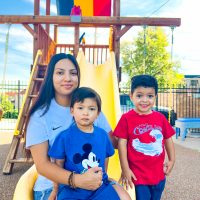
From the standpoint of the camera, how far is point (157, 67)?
2891 cm

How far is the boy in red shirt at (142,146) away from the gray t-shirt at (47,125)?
50 centimetres

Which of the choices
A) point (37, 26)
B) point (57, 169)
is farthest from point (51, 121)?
point (37, 26)

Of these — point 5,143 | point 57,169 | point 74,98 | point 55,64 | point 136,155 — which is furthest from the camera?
point 5,143

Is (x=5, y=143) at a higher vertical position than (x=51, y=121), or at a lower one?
lower

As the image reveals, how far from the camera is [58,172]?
1.71 m

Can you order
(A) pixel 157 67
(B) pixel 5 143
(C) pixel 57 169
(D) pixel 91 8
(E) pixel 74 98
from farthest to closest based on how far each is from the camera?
(A) pixel 157 67 → (B) pixel 5 143 → (D) pixel 91 8 → (E) pixel 74 98 → (C) pixel 57 169

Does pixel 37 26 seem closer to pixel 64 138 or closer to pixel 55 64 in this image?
pixel 55 64

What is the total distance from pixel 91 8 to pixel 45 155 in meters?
7.46

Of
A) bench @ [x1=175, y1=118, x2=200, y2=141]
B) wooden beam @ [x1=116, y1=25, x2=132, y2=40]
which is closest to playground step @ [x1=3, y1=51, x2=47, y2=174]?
wooden beam @ [x1=116, y1=25, x2=132, y2=40]

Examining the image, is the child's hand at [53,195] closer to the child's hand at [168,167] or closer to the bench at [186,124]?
the child's hand at [168,167]

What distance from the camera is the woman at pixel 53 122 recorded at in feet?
5.56

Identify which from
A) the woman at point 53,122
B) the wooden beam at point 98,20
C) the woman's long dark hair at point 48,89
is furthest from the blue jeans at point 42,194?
the wooden beam at point 98,20

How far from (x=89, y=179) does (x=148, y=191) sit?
0.82 metres

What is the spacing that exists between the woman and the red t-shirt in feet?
0.63
